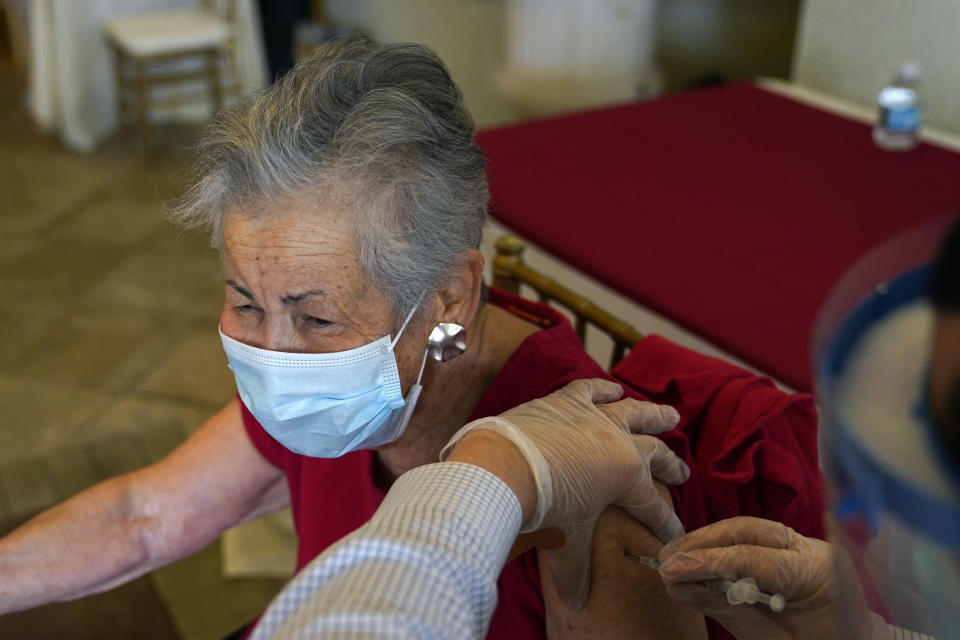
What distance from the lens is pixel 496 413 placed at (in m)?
1.11

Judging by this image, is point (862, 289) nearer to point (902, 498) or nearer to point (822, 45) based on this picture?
point (902, 498)

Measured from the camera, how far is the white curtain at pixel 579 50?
356 cm

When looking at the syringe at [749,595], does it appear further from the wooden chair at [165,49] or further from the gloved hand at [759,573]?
the wooden chair at [165,49]

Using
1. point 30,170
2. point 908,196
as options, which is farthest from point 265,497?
point 30,170

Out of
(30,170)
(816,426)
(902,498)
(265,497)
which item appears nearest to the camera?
(902,498)

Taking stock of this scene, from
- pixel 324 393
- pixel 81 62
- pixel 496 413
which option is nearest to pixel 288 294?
pixel 324 393

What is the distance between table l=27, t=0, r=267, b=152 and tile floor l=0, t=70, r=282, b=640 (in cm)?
16

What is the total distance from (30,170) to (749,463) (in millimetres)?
4351

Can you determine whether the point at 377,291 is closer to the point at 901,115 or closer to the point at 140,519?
the point at 140,519

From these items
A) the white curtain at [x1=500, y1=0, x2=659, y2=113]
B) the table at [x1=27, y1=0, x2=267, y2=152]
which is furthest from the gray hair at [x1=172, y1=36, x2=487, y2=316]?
the table at [x1=27, y1=0, x2=267, y2=152]

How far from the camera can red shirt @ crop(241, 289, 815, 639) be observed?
3.44ft

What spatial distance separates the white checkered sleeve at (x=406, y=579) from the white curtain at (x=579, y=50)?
316 cm

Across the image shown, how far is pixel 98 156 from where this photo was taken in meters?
4.72

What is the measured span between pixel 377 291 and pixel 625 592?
40 cm
